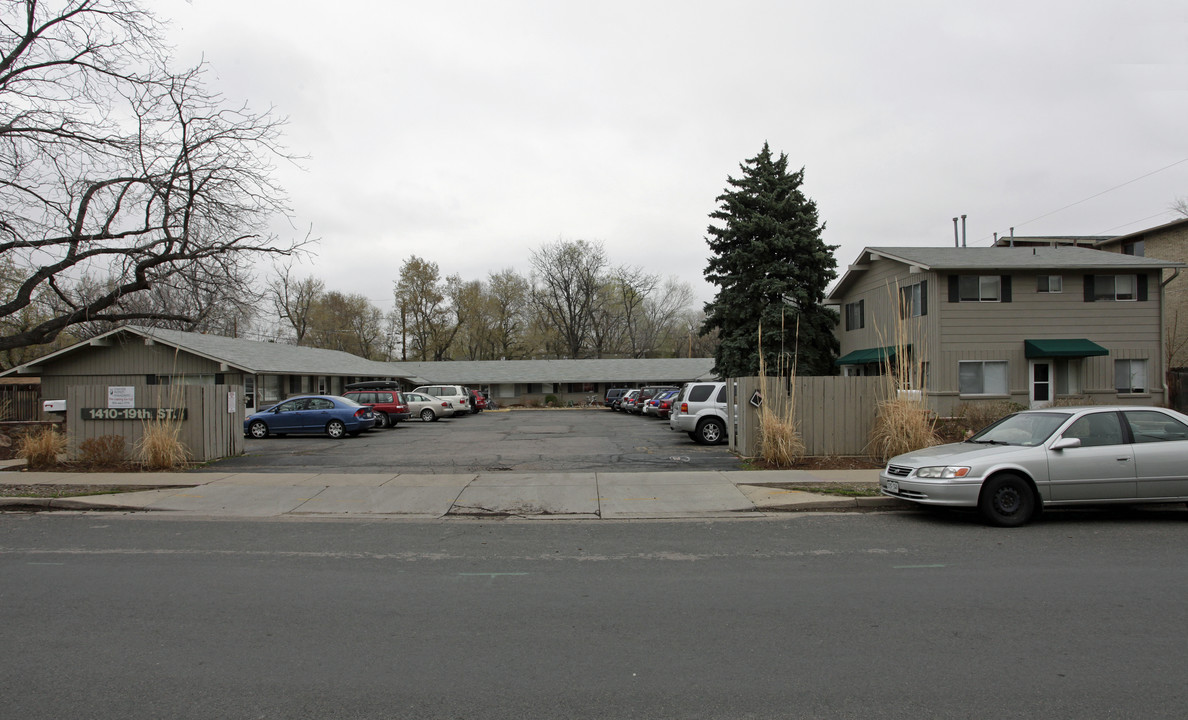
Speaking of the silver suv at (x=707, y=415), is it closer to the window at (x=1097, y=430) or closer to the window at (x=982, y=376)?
the window at (x=1097, y=430)

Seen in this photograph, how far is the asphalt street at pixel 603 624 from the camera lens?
3.95 metres

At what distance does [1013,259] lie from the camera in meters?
24.8

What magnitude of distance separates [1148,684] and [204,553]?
836cm

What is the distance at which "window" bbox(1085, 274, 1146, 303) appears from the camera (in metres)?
24.6

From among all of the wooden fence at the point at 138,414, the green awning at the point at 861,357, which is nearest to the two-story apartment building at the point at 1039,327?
the green awning at the point at 861,357

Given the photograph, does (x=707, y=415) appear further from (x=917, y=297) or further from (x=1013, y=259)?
(x=1013, y=259)

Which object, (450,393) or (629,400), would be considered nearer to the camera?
(450,393)

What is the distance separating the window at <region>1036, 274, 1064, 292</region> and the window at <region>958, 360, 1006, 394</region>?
3.08 m

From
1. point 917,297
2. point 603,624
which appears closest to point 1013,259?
point 917,297

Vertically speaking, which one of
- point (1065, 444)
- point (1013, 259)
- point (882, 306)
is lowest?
point (1065, 444)

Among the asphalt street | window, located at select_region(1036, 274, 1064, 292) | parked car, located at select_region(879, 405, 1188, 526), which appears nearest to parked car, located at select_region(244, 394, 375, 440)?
the asphalt street

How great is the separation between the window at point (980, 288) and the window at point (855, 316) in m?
5.56

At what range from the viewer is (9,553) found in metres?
7.62

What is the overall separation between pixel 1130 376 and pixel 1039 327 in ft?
12.5
